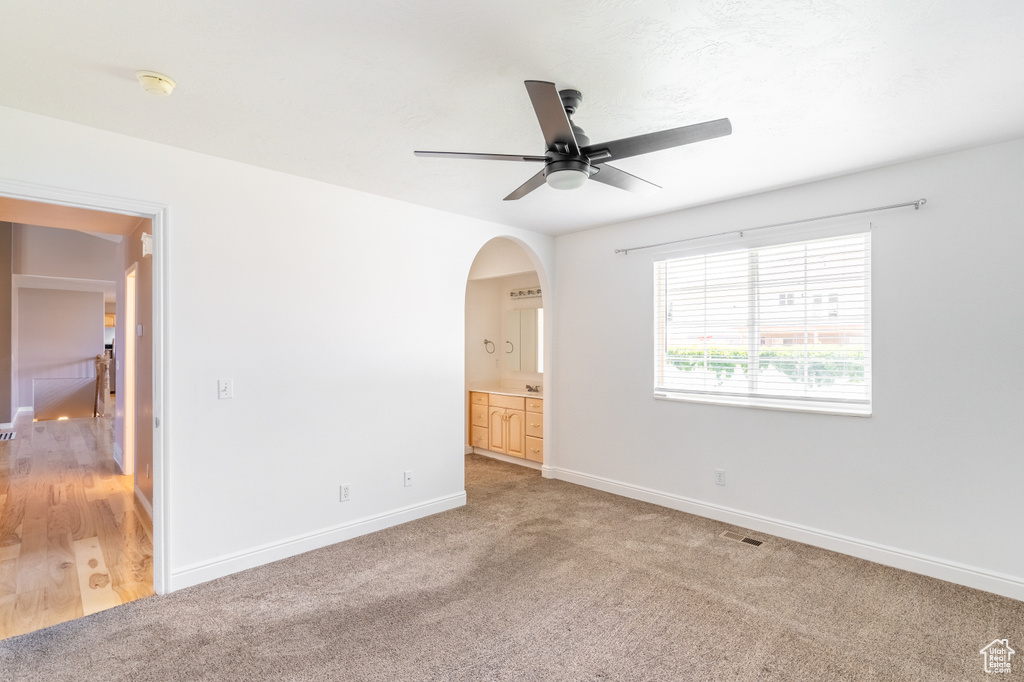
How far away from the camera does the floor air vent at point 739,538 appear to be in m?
3.47

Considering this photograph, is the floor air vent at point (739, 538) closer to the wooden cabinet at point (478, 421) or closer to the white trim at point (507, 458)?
the white trim at point (507, 458)

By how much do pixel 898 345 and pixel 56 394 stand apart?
1244 centimetres

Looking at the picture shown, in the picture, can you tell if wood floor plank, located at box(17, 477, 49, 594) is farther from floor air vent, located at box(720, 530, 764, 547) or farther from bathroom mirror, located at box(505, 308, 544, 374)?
bathroom mirror, located at box(505, 308, 544, 374)

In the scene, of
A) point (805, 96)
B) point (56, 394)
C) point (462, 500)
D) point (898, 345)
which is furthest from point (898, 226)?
point (56, 394)

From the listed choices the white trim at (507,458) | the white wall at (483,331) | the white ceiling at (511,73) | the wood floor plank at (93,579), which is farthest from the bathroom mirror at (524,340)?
the wood floor plank at (93,579)

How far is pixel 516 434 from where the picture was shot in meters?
5.63

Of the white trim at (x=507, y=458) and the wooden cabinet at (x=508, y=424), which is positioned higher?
the wooden cabinet at (x=508, y=424)

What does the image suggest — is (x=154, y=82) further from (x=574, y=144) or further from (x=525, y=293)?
(x=525, y=293)

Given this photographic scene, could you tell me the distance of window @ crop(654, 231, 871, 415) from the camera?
10.9 feet

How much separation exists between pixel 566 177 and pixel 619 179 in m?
0.41

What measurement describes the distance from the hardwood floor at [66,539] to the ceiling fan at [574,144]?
3035mm

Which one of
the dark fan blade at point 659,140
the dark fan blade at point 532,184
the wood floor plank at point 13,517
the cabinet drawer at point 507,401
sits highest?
the dark fan blade at point 659,140

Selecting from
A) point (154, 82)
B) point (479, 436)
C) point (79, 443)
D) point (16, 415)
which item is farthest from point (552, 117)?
point (16, 415)

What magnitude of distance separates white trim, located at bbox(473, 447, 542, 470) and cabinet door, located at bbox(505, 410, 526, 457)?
11cm
